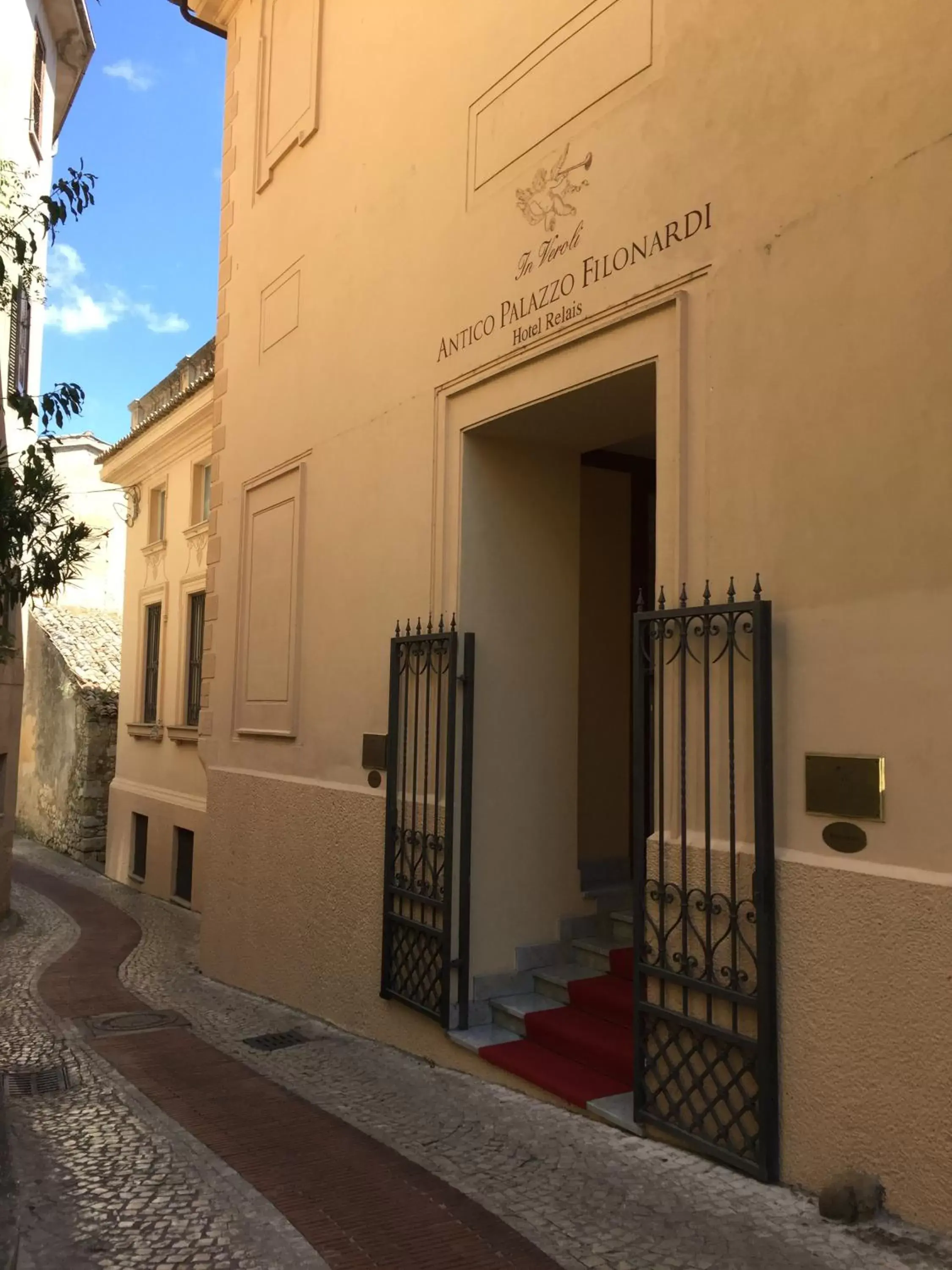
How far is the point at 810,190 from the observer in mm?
4363

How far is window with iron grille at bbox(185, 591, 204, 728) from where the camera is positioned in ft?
49.0

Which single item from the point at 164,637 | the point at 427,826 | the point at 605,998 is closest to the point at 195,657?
the point at 164,637

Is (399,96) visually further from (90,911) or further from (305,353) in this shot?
(90,911)

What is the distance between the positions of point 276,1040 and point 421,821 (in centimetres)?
194

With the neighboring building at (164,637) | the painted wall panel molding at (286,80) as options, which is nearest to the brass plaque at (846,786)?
the painted wall panel molding at (286,80)

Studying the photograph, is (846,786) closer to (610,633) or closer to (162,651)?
(610,633)

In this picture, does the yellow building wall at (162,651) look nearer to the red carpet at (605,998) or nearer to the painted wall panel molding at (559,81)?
the painted wall panel molding at (559,81)

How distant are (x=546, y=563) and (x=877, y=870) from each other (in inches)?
129

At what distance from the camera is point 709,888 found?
445 cm

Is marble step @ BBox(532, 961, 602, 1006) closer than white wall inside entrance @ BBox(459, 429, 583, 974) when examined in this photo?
Yes

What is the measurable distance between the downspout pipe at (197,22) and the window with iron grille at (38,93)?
3071 millimetres

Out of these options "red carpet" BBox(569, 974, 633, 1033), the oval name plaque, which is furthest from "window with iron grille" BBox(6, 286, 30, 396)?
the oval name plaque

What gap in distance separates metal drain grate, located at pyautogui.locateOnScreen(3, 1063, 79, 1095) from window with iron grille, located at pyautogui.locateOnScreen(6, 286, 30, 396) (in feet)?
23.0

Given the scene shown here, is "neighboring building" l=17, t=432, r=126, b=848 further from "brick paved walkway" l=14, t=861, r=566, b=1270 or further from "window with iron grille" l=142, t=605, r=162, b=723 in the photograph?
"brick paved walkway" l=14, t=861, r=566, b=1270
